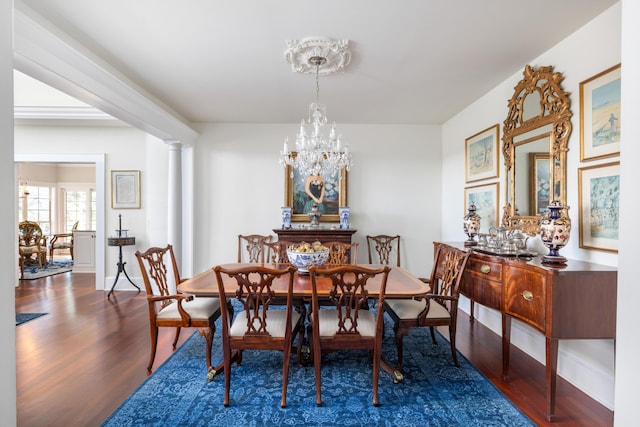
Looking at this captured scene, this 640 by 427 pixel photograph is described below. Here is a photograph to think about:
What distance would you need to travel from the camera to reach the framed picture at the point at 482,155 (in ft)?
10.8

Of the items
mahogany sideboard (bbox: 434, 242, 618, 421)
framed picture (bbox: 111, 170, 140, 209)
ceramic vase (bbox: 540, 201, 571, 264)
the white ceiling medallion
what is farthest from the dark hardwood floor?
the white ceiling medallion

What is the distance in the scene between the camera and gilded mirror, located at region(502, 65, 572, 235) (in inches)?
93.4

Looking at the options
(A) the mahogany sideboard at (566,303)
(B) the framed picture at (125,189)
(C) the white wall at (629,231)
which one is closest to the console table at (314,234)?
(A) the mahogany sideboard at (566,303)

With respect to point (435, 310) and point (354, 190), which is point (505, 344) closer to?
point (435, 310)

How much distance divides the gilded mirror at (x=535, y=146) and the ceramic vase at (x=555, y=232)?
1.37 feet

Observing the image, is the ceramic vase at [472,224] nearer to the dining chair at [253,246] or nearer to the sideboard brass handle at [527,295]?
the sideboard brass handle at [527,295]

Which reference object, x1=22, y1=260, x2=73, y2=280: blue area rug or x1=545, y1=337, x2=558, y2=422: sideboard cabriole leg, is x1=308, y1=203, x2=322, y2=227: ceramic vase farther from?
x1=22, y1=260, x2=73, y2=280: blue area rug

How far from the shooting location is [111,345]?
285cm

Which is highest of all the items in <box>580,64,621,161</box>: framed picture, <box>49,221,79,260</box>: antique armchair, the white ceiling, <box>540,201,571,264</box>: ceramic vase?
the white ceiling

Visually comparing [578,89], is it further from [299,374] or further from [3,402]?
[3,402]

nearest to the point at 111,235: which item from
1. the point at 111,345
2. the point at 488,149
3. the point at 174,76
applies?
the point at 111,345

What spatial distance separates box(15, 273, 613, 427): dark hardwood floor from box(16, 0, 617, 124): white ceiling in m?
2.68

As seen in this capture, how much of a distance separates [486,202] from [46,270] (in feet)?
27.7

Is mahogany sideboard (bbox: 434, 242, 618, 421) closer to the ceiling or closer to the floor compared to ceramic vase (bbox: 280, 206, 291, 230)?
closer to the floor
